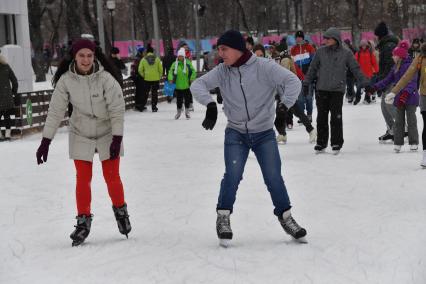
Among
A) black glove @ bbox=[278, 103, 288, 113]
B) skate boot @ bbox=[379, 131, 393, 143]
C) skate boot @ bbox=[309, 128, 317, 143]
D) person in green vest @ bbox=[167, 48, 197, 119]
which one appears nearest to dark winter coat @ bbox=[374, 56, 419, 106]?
skate boot @ bbox=[379, 131, 393, 143]

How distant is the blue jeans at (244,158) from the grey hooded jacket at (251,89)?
0.06 m

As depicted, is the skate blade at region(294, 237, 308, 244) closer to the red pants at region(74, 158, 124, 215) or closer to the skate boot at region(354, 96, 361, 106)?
the red pants at region(74, 158, 124, 215)

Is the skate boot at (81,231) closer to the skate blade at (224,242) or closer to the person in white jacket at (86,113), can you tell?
the person in white jacket at (86,113)

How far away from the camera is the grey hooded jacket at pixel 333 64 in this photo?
1083 cm

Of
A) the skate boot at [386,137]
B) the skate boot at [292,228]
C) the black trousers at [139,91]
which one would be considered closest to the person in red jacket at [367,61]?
the black trousers at [139,91]

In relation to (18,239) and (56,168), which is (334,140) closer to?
(56,168)

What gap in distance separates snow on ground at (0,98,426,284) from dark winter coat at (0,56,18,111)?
2.53 metres

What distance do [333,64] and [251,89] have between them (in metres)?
5.25

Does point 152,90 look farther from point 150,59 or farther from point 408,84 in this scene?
point 408,84

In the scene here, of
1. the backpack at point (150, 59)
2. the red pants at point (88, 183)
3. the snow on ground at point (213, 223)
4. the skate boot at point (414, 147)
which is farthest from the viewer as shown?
the backpack at point (150, 59)

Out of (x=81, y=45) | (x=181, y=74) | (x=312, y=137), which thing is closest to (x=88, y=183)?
(x=81, y=45)

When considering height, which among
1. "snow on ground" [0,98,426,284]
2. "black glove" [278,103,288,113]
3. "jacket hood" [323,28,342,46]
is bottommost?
"snow on ground" [0,98,426,284]

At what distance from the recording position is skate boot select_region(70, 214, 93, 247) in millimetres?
6094

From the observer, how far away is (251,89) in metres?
5.82
